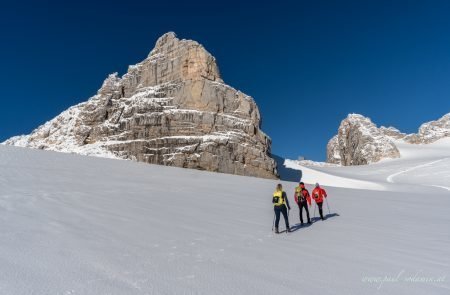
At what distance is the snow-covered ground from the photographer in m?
5.44

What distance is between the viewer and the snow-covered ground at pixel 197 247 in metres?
5.44

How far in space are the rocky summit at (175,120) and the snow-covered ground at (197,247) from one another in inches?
1803

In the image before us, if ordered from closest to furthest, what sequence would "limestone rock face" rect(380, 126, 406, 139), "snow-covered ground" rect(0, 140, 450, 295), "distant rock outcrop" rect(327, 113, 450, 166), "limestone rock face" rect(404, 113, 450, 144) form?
"snow-covered ground" rect(0, 140, 450, 295) < "distant rock outcrop" rect(327, 113, 450, 166) < "limestone rock face" rect(404, 113, 450, 144) < "limestone rock face" rect(380, 126, 406, 139)

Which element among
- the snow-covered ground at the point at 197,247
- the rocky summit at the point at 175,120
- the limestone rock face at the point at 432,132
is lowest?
the snow-covered ground at the point at 197,247

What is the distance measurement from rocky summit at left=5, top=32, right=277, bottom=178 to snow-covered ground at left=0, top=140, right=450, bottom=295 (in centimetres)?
4579

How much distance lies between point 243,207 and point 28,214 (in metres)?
7.98

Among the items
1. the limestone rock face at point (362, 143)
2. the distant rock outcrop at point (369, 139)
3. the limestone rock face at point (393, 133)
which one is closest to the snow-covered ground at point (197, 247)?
the limestone rock face at point (362, 143)

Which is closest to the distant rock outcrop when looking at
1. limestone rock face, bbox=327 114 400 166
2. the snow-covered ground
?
limestone rock face, bbox=327 114 400 166

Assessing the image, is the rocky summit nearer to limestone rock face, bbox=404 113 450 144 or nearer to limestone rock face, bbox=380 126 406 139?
limestone rock face, bbox=404 113 450 144

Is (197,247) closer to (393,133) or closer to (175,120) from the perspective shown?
(175,120)

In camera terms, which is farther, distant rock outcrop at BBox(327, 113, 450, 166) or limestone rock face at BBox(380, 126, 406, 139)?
limestone rock face at BBox(380, 126, 406, 139)

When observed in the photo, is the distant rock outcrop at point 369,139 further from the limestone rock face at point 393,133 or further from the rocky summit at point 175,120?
the rocky summit at point 175,120

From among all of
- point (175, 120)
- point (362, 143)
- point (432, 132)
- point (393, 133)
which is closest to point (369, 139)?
point (362, 143)

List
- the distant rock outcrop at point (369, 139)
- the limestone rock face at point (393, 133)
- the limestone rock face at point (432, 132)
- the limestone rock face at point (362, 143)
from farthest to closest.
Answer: the limestone rock face at point (393, 133) < the limestone rock face at point (432, 132) < the distant rock outcrop at point (369, 139) < the limestone rock face at point (362, 143)
